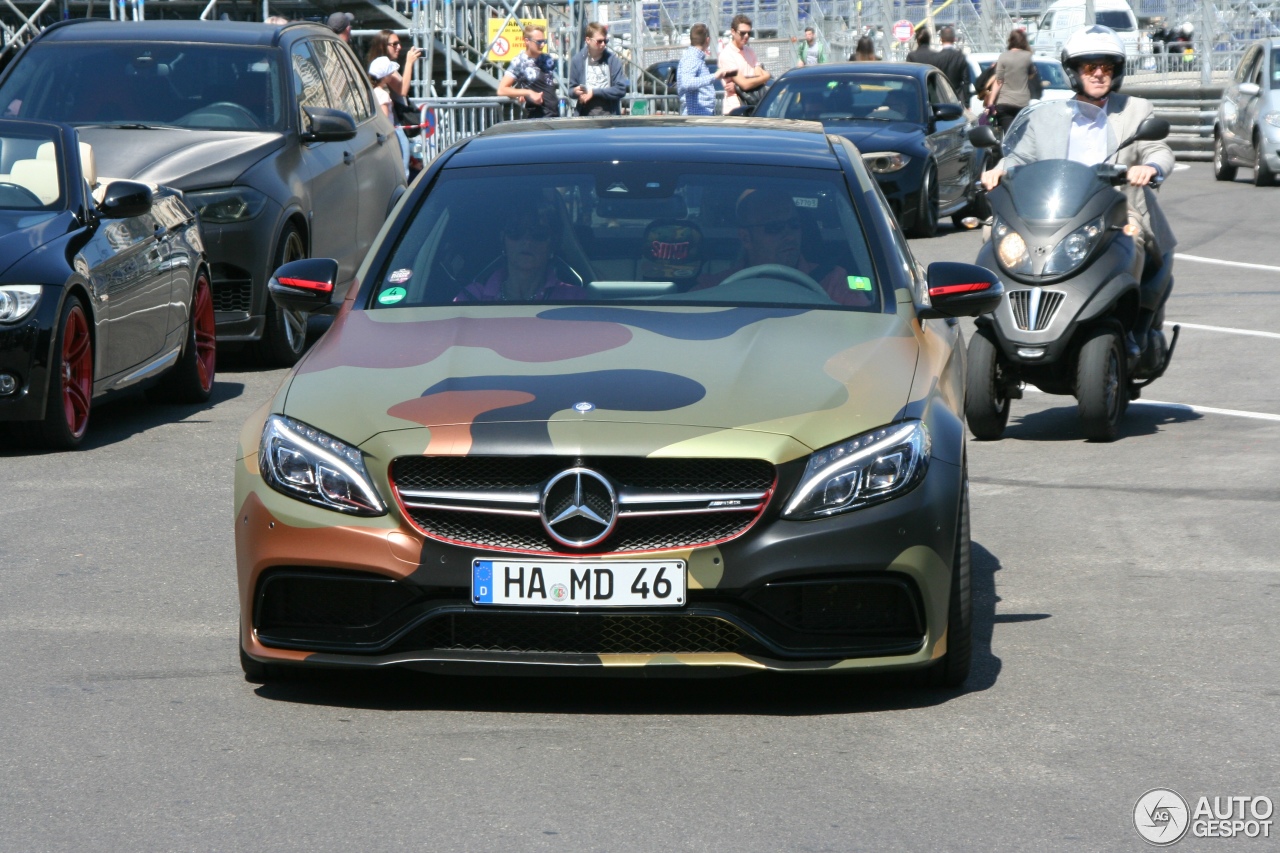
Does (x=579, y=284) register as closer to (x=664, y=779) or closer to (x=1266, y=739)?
(x=664, y=779)

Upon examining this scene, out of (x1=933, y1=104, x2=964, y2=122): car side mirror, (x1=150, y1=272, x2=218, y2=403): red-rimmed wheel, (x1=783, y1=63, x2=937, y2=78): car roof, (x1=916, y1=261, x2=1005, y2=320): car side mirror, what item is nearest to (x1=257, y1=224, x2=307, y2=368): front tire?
(x1=150, y1=272, x2=218, y2=403): red-rimmed wheel

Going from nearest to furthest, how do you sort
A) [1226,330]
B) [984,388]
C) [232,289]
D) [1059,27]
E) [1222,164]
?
1. [984,388]
2. [232,289]
3. [1226,330]
4. [1222,164]
5. [1059,27]

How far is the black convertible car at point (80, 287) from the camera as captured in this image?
28.9 ft

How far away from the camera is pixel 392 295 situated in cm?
587

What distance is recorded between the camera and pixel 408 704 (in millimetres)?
5055

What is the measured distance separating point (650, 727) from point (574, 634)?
0.30 meters

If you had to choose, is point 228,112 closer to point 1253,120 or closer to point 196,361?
point 196,361

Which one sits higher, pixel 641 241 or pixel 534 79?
pixel 641 241

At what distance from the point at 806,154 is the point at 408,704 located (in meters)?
2.32

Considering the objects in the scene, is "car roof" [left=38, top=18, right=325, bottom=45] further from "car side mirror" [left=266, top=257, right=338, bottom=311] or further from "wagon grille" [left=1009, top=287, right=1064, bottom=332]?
"car side mirror" [left=266, top=257, right=338, bottom=311]

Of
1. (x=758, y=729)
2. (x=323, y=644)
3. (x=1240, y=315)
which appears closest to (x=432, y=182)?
(x=323, y=644)

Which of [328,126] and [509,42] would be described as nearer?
[328,126]

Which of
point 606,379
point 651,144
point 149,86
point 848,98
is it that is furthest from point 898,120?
point 606,379

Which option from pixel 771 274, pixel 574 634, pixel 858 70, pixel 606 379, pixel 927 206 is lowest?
pixel 927 206
